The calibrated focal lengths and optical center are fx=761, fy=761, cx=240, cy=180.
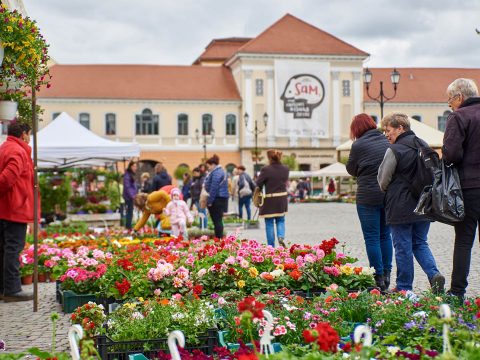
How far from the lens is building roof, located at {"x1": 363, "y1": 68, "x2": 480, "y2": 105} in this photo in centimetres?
6569

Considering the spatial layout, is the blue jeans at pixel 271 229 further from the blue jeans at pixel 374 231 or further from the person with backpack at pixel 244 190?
the person with backpack at pixel 244 190

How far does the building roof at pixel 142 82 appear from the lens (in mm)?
60938

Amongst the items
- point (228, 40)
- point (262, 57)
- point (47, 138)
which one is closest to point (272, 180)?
point (47, 138)

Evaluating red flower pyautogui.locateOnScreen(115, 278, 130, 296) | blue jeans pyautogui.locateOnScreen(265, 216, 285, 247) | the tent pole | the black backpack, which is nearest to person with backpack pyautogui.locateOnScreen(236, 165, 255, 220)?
blue jeans pyautogui.locateOnScreen(265, 216, 285, 247)

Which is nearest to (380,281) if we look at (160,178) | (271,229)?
(271,229)

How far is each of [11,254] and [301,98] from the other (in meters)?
51.4

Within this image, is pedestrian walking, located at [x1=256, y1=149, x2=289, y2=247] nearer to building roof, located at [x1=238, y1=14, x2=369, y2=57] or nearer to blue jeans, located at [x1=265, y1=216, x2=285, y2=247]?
blue jeans, located at [x1=265, y1=216, x2=285, y2=247]

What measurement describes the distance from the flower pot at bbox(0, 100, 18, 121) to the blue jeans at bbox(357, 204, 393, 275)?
3.74 meters

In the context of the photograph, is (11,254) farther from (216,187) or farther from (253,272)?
(216,187)

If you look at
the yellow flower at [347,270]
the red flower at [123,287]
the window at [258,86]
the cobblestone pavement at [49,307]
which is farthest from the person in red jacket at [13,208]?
the window at [258,86]

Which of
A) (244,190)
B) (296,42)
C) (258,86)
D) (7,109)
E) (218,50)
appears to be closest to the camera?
(7,109)

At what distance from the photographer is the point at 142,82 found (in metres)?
62.7

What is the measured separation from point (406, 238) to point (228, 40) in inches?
2877

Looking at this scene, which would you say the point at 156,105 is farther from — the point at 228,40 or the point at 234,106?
the point at 228,40
